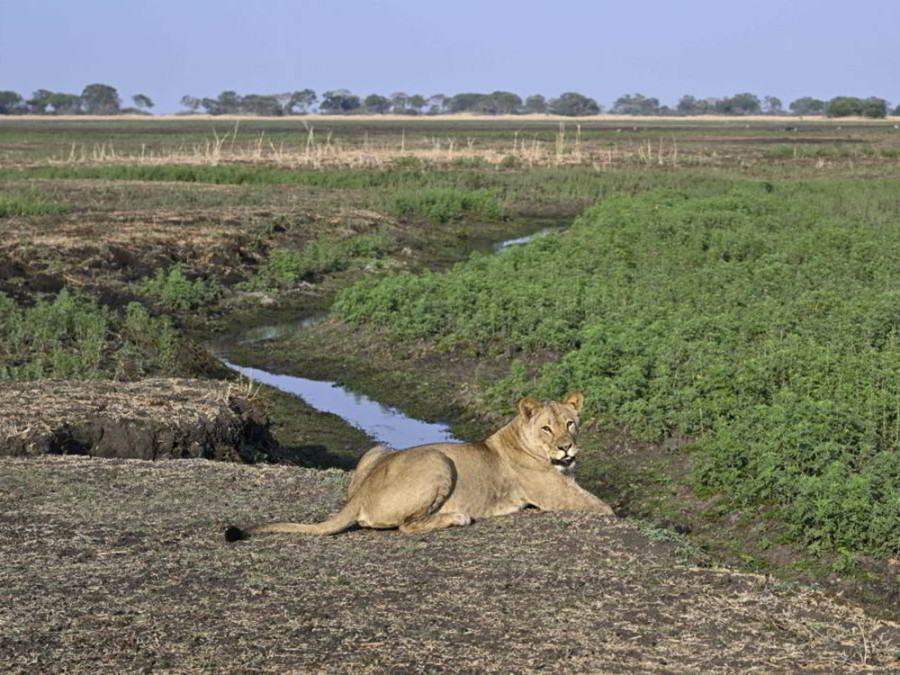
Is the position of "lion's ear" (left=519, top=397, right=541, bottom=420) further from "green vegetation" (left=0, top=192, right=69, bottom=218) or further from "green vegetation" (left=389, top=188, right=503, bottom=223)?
"green vegetation" (left=389, top=188, right=503, bottom=223)

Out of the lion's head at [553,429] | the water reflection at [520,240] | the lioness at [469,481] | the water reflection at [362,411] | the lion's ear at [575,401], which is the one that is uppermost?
the lion's ear at [575,401]

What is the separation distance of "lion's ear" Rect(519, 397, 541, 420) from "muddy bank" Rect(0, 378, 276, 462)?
387 cm

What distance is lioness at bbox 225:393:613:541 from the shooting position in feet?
28.8

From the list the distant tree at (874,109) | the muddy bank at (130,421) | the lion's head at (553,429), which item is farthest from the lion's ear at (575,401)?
the distant tree at (874,109)

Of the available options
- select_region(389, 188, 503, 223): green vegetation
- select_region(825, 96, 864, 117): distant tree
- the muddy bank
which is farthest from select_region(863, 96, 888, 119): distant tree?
the muddy bank

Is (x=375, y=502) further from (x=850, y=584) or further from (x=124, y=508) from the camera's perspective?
(x=850, y=584)

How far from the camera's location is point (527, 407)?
9328mm

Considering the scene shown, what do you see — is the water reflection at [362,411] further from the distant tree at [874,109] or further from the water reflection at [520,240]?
the distant tree at [874,109]

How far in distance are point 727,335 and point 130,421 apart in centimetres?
770

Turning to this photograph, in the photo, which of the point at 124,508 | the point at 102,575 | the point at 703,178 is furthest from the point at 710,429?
the point at 703,178

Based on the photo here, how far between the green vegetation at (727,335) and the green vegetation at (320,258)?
12.3 feet

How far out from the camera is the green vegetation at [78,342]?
52.3 feet

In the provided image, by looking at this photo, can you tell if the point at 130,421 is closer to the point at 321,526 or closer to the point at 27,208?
the point at 321,526

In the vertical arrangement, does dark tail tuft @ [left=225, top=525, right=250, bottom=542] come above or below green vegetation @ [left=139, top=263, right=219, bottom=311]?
above
